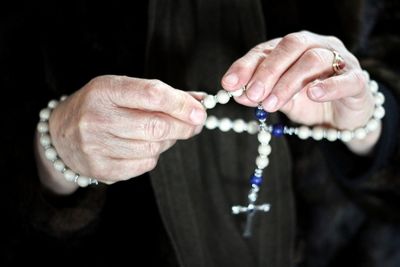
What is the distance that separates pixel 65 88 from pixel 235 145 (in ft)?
1.13

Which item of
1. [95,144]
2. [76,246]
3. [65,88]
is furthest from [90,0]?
[76,246]

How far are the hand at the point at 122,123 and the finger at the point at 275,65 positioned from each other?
8cm

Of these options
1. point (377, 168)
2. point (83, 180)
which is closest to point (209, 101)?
point (83, 180)

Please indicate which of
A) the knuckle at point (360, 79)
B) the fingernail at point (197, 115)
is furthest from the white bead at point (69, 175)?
the knuckle at point (360, 79)

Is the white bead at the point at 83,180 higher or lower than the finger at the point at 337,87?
lower

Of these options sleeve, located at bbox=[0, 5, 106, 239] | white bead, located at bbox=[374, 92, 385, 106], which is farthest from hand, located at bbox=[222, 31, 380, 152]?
sleeve, located at bbox=[0, 5, 106, 239]

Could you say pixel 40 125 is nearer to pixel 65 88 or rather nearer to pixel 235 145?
pixel 65 88

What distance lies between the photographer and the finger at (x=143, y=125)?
0.58 metres

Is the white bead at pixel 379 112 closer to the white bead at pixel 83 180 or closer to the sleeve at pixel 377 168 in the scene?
the sleeve at pixel 377 168

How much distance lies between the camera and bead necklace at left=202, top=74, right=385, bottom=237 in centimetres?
66

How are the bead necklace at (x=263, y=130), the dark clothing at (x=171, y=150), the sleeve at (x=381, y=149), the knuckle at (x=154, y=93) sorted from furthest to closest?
the sleeve at (x=381, y=149) < the dark clothing at (x=171, y=150) < the bead necklace at (x=263, y=130) < the knuckle at (x=154, y=93)

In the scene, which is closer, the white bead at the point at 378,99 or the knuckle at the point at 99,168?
the knuckle at the point at 99,168

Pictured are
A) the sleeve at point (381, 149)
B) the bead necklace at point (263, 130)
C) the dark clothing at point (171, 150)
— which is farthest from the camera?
the sleeve at point (381, 149)

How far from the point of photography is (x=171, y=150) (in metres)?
0.77
